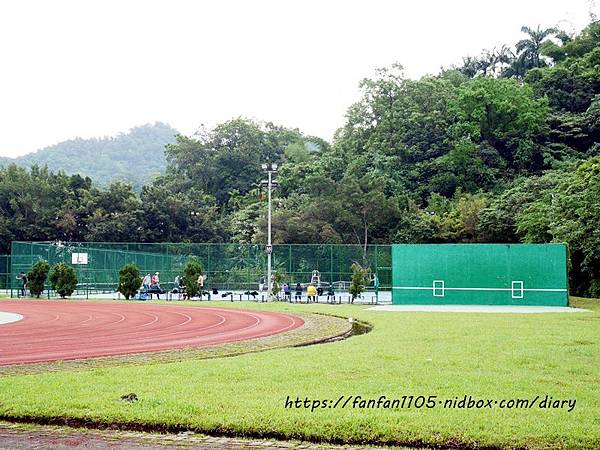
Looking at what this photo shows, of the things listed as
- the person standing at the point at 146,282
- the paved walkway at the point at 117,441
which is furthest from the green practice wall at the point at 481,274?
the paved walkway at the point at 117,441

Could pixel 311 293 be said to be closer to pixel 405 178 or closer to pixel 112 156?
pixel 405 178

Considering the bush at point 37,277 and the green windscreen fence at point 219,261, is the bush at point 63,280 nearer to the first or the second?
the bush at point 37,277

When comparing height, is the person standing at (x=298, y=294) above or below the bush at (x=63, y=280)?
below

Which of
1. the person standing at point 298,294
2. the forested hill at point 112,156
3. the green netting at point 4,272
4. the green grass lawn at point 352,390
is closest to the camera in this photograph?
the green grass lawn at point 352,390

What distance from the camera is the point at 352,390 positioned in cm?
893

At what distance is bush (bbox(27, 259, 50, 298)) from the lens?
36.4m

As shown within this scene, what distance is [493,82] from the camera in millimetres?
64250

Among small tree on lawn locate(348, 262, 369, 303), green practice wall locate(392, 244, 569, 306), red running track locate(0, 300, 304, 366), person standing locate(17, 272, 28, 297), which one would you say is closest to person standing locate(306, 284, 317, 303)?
small tree on lawn locate(348, 262, 369, 303)

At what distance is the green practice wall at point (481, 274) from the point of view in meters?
31.0

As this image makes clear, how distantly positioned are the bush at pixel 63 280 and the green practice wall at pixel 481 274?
56.1 feet

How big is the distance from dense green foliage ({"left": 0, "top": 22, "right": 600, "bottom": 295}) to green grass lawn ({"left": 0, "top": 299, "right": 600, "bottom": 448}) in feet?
114

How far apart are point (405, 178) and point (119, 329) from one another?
4598 cm

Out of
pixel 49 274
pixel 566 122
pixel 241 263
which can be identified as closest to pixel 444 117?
pixel 566 122

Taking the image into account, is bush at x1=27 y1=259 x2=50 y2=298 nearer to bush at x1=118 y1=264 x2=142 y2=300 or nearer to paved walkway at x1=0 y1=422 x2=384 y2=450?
bush at x1=118 y1=264 x2=142 y2=300
